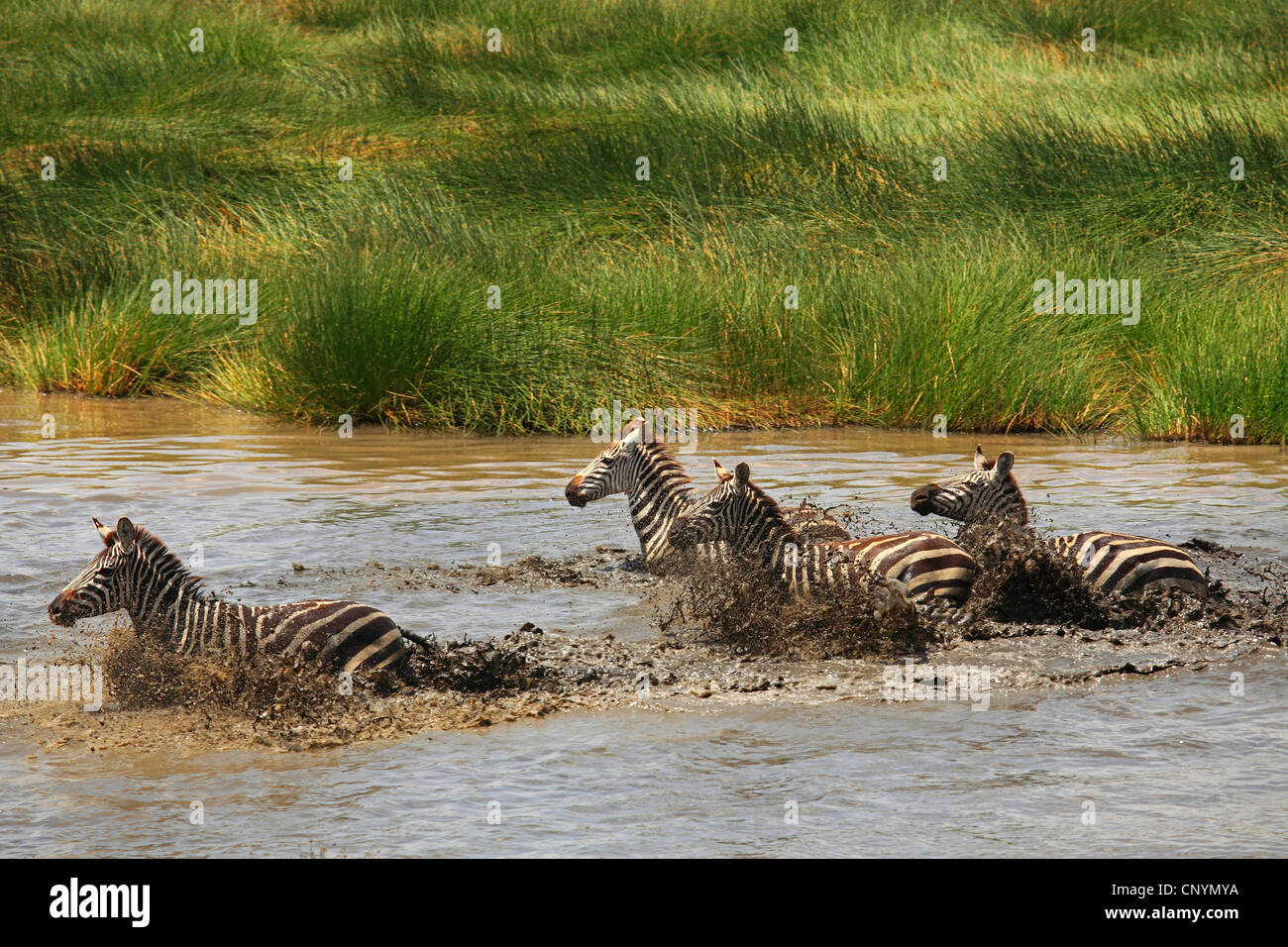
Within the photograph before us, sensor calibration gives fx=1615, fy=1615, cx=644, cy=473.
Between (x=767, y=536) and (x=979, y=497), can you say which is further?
(x=979, y=497)

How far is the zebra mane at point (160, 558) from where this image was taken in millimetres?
6578

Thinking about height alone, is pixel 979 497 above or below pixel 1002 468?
below

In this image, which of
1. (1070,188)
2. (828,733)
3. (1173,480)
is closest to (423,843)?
(828,733)

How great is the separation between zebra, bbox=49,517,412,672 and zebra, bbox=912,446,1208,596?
10.4 ft

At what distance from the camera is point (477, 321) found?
13914mm

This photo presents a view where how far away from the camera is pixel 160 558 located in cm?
659

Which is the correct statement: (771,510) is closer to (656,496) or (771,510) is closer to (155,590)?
(656,496)

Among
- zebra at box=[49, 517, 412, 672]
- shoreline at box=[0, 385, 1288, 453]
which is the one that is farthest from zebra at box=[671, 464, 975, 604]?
shoreline at box=[0, 385, 1288, 453]

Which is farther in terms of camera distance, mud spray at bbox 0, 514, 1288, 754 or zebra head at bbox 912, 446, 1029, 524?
zebra head at bbox 912, 446, 1029, 524

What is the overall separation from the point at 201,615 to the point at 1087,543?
430 cm

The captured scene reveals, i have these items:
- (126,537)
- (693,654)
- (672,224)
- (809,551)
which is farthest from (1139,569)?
(672,224)

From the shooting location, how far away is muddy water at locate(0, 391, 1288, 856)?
4.93 m

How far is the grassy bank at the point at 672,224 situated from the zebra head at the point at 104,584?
715cm

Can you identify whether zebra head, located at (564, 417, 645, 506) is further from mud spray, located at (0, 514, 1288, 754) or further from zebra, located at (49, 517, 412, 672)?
zebra, located at (49, 517, 412, 672)
